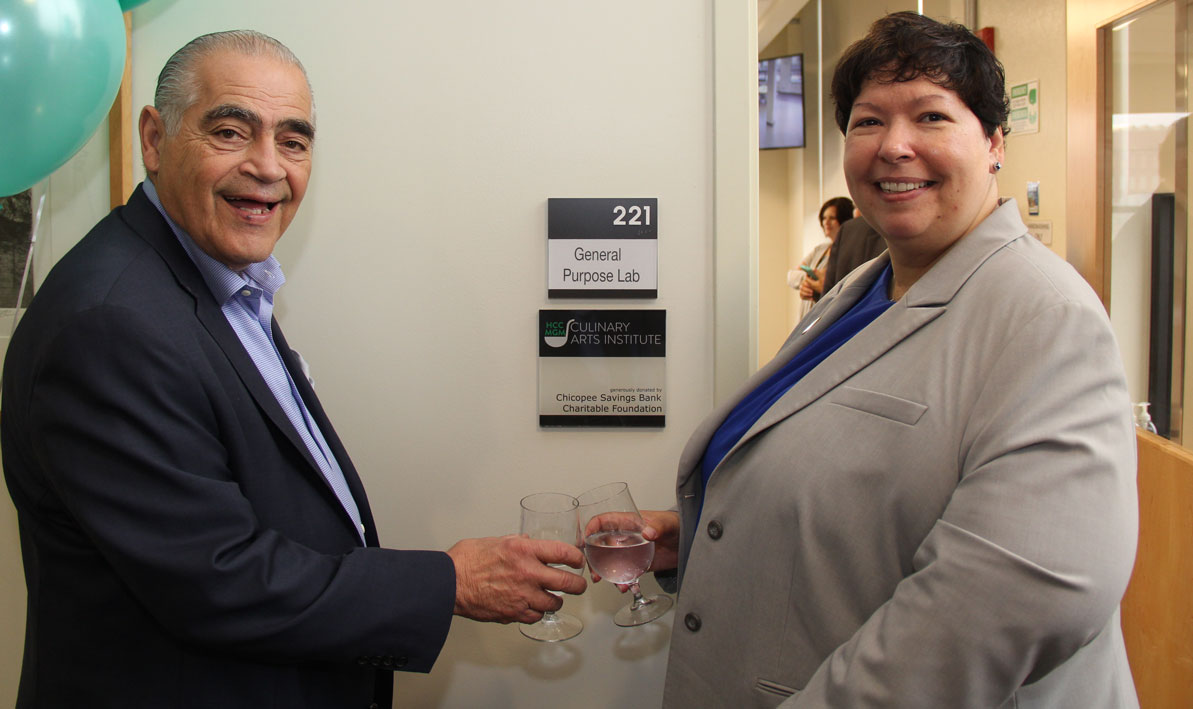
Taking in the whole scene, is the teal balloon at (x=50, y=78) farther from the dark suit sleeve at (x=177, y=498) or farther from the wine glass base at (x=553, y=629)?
the wine glass base at (x=553, y=629)

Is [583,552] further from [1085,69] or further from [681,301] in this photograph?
[1085,69]

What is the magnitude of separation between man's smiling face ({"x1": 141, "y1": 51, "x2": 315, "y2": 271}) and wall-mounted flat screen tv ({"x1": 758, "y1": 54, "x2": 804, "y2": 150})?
626cm

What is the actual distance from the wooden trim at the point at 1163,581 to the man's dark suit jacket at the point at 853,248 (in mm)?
2372

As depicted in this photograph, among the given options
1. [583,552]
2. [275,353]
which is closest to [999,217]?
[583,552]

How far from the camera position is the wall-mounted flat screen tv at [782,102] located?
702 cm

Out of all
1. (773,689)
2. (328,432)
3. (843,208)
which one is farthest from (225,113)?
(843,208)

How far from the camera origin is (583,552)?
4.58ft

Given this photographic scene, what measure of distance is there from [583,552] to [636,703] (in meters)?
0.71

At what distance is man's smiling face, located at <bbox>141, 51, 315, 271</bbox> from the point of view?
4.03 feet

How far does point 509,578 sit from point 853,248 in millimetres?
3538

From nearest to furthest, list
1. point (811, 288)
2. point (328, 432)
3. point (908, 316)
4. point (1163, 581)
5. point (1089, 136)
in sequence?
point (908, 316) → point (328, 432) → point (1163, 581) → point (1089, 136) → point (811, 288)

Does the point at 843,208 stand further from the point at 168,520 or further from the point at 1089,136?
the point at 168,520

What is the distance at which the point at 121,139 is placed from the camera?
1.78 metres

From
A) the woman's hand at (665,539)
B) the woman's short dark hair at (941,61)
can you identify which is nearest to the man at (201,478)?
the woman's hand at (665,539)
